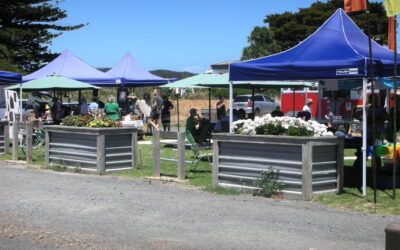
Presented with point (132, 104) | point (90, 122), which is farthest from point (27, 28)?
point (90, 122)

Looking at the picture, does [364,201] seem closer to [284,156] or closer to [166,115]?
[284,156]

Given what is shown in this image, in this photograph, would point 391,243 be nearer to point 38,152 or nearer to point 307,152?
point 307,152

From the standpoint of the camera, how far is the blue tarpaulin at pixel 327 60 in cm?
911

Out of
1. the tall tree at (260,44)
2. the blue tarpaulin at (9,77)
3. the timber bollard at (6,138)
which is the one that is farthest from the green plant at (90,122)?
the tall tree at (260,44)

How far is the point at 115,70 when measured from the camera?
24.9m

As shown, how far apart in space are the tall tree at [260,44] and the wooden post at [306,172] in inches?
1899

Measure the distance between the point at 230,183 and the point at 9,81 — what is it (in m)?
10.8

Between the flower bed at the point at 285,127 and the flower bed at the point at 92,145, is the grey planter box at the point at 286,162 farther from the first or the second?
the flower bed at the point at 92,145

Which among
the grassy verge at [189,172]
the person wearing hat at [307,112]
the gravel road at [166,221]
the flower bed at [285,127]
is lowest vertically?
the gravel road at [166,221]

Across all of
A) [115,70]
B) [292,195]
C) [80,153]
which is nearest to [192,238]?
[292,195]

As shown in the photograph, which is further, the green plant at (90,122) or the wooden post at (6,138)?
the wooden post at (6,138)

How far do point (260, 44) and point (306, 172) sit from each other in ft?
167

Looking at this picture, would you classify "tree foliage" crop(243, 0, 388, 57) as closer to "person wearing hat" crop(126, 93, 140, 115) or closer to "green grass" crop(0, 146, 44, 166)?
"person wearing hat" crop(126, 93, 140, 115)

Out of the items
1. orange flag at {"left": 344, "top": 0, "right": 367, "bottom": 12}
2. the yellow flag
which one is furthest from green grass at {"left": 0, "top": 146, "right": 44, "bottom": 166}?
the yellow flag
